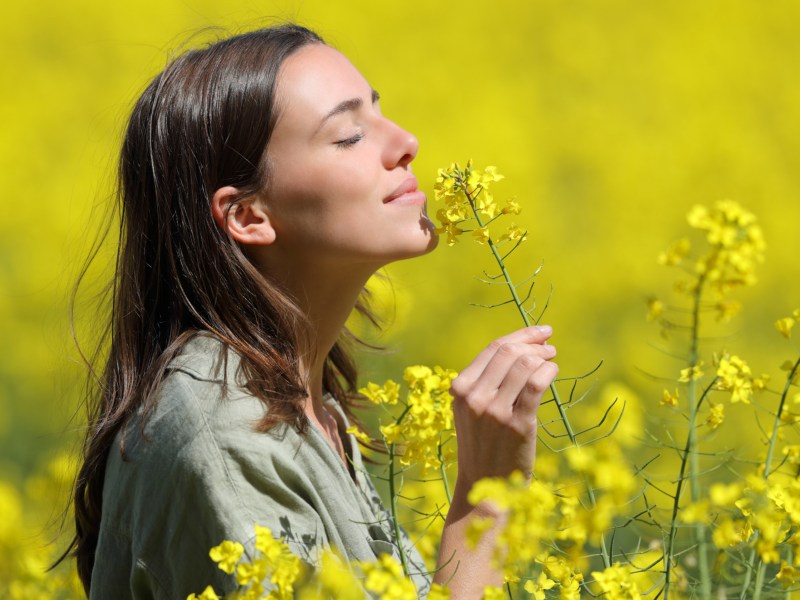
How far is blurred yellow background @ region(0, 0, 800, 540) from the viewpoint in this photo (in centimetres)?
415

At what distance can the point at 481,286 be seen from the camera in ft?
14.0

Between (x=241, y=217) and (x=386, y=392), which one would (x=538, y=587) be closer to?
(x=386, y=392)

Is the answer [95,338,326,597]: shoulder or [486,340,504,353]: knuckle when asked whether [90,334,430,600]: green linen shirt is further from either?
[486,340,504,353]: knuckle

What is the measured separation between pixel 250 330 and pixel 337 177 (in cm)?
23

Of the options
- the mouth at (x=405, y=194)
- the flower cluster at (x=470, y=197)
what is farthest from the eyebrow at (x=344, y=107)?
the flower cluster at (x=470, y=197)

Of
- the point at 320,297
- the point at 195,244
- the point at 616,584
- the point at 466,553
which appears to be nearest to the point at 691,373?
the point at 616,584

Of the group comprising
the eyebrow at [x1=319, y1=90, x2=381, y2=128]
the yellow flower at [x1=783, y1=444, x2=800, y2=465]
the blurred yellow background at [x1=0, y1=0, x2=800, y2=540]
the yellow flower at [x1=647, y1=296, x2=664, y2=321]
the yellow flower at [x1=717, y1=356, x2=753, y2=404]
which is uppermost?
the eyebrow at [x1=319, y1=90, x2=381, y2=128]

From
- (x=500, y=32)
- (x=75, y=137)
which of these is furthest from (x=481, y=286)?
(x=500, y=32)

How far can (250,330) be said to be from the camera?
147 centimetres

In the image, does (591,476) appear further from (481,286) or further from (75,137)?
(75,137)

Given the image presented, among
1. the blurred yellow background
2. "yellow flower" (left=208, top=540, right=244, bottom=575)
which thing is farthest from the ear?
the blurred yellow background

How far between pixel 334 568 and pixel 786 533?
485 mm

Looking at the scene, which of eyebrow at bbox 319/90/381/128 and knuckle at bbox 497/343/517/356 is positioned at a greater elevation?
eyebrow at bbox 319/90/381/128

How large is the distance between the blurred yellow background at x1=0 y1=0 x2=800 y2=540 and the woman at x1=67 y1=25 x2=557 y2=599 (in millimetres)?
1432
